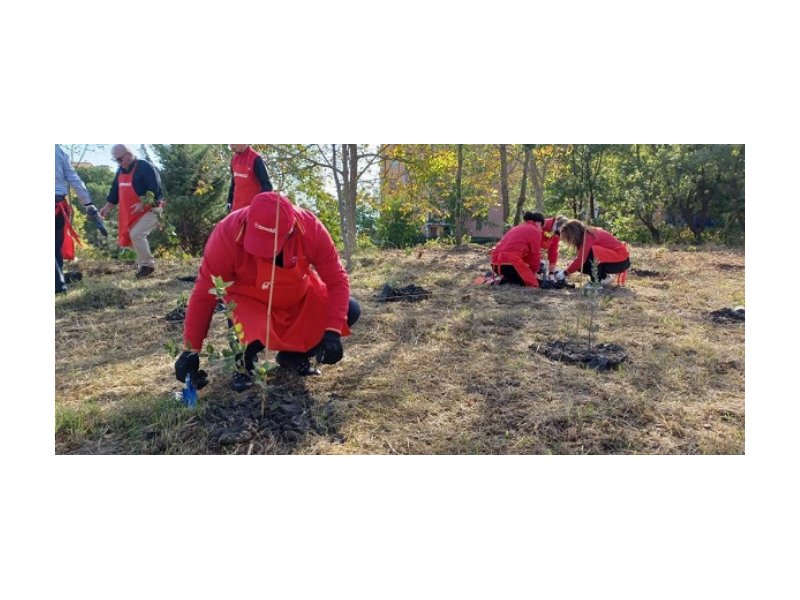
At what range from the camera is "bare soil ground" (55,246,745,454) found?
2.67 meters

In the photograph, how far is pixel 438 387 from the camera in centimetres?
326

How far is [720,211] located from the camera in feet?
28.1

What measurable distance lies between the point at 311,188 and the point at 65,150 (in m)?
2.48

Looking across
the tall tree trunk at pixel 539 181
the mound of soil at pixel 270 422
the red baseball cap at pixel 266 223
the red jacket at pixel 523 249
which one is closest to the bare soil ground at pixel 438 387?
the mound of soil at pixel 270 422

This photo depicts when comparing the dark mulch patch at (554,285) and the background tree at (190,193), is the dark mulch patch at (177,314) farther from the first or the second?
the background tree at (190,193)

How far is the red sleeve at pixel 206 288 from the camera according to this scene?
2721 millimetres

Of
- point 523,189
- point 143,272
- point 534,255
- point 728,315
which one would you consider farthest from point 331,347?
point 523,189

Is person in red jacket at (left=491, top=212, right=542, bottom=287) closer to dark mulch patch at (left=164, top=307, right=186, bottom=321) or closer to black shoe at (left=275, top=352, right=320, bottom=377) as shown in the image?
dark mulch patch at (left=164, top=307, right=186, bottom=321)

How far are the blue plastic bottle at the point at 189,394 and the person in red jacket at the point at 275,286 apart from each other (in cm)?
3

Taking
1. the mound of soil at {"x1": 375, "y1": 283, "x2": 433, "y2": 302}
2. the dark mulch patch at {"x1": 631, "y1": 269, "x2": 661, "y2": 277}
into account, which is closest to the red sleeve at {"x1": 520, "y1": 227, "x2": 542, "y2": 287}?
the mound of soil at {"x1": 375, "y1": 283, "x2": 433, "y2": 302}

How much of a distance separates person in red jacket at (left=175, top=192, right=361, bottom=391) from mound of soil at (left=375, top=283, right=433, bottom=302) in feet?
7.15

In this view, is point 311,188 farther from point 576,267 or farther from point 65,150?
point 576,267

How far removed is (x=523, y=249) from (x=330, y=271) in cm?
351

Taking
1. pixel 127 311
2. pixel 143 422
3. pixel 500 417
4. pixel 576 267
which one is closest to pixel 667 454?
pixel 500 417
